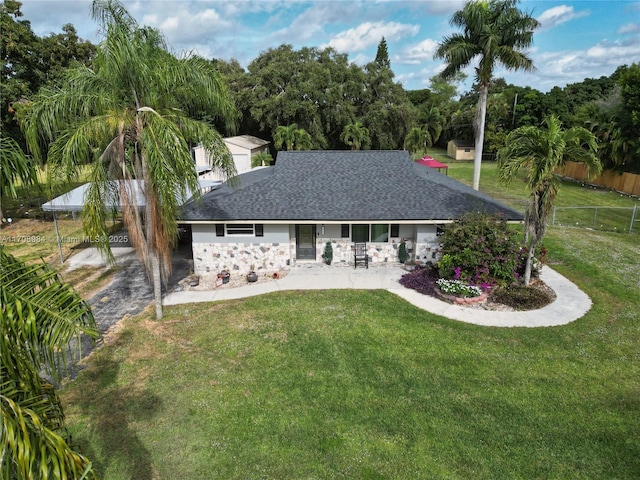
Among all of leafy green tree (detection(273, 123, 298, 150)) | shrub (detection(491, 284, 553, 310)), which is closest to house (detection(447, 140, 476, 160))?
leafy green tree (detection(273, 123, 298, 150))

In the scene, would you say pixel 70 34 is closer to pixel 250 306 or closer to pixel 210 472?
pixel 250 306

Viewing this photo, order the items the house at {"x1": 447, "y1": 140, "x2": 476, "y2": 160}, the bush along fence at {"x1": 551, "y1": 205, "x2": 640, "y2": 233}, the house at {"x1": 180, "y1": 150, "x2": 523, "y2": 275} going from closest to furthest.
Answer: the house at {"x1": 180, "y1": 150, "x2": 523, "y2": 275} < the bush along fence at {"x1": 551, "y1": 205, "x2": 640, "y2": 233} < the house at {"x1": 447, "y1": 140, "x2": 476, "y2": 160}

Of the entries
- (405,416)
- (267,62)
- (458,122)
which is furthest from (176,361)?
(458,122)

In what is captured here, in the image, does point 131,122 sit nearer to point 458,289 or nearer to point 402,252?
point 402,252

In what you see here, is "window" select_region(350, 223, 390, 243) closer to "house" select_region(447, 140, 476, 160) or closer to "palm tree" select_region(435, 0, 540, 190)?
"palm tree" select_region(435, 0, 540, 190)

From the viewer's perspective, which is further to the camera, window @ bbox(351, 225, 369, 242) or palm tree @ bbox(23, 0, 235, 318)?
window @ bbox(351, 225, 369, 242)

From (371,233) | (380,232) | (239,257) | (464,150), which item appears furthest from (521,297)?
(464,150)

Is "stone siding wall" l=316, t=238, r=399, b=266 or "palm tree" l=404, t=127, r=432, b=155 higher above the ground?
"palm tree" l=404, t=127, r=432, b=155
